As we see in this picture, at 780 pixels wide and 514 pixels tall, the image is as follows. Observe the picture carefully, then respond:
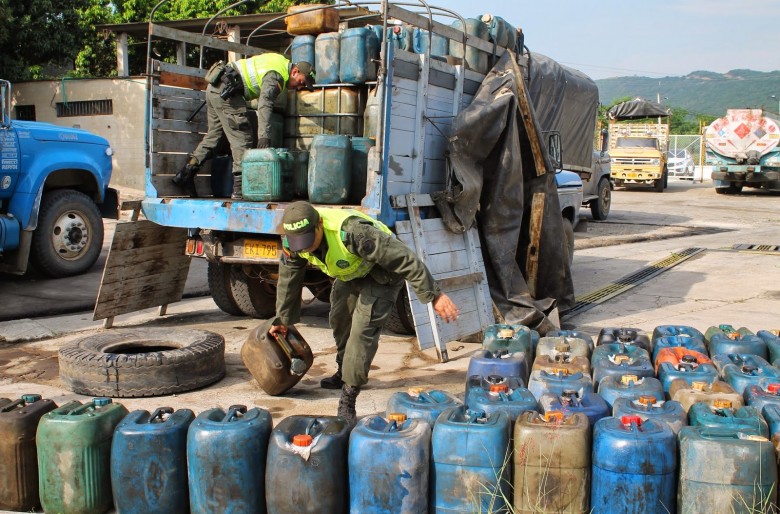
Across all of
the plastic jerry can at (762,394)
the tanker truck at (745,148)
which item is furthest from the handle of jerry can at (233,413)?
the tanker truck at (745,148)

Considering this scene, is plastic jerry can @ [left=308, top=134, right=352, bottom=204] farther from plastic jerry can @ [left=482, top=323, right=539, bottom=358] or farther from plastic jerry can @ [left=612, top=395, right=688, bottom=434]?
plastic jerry can @ [left=612, top=395, right=688, bottom=434]

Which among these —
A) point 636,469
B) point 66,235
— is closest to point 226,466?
point 636,469

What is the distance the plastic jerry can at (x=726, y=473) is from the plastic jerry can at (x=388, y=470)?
1.10m

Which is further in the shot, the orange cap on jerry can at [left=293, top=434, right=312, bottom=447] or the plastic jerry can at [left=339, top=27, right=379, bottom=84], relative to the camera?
the plastic jerry can at [left=339, top=27, right=379, bottom=84]

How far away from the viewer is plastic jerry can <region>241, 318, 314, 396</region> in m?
5.45

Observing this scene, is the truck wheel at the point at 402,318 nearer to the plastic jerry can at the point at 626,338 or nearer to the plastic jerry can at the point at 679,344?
the plastic jerry can at the point at 626,338

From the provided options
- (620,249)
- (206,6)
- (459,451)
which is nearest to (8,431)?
(459,451)

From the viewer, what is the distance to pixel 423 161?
7.08m

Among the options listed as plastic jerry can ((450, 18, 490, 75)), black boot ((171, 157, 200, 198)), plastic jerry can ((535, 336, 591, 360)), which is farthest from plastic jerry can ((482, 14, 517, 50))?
plastic jerry can ((535, 336, 591, 360))

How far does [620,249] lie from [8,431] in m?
11.3

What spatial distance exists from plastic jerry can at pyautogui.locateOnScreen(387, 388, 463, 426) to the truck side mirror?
17.1ft

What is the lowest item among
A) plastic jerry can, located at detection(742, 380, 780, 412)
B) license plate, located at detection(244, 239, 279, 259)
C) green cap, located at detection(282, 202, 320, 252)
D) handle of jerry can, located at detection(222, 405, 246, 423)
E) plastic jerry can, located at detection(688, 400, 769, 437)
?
handle of jerry can, located at detection(222, 405, 246, 423)

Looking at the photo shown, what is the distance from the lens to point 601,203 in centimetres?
1875

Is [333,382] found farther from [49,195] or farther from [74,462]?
[49,195]
